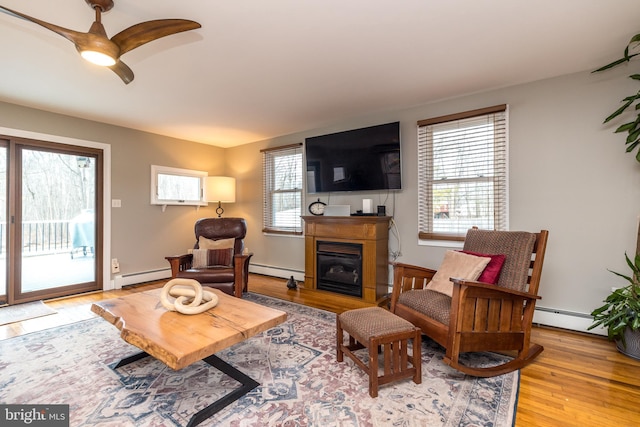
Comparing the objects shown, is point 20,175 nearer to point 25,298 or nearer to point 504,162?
point 25,298

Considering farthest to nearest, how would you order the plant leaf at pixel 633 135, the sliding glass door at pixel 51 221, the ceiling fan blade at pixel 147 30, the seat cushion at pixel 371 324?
the sliding glass door at pixel 51 221 < the plant leaf at pixel 633 135 < the seat cushion at pixel 371 324 < the ceiling fan blade at pixel 147 30

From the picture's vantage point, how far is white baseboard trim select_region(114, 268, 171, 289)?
13.6 feet

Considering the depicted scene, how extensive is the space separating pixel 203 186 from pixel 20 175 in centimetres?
227

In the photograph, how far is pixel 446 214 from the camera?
3.31 metres

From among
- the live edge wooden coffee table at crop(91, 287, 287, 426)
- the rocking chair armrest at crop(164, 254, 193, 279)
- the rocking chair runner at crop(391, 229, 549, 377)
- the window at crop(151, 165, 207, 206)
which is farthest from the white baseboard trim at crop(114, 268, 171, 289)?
the rocking chair runner at crop(391, 229, 549, 377)

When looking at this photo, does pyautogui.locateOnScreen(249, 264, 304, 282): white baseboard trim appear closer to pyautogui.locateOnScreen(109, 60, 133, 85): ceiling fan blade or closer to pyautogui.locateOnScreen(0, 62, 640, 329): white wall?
pyautogui.locateOnScreen(0, 62, 640, 329): white wall

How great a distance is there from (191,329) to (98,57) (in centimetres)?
173

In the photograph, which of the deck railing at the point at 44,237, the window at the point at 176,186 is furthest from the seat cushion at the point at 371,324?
the deck railing at the point at 44,237

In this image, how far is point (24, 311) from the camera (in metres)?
3.17

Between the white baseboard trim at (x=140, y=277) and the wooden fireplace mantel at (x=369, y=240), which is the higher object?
the wooden fireplace mantel at (x=369, y=240)

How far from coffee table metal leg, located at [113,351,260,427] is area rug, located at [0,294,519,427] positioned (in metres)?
0.04

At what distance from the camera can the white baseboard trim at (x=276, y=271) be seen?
4600 mm

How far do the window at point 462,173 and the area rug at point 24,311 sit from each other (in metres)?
4.31

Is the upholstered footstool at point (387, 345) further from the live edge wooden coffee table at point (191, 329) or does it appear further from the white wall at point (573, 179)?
the white wall at point (573, 179)
